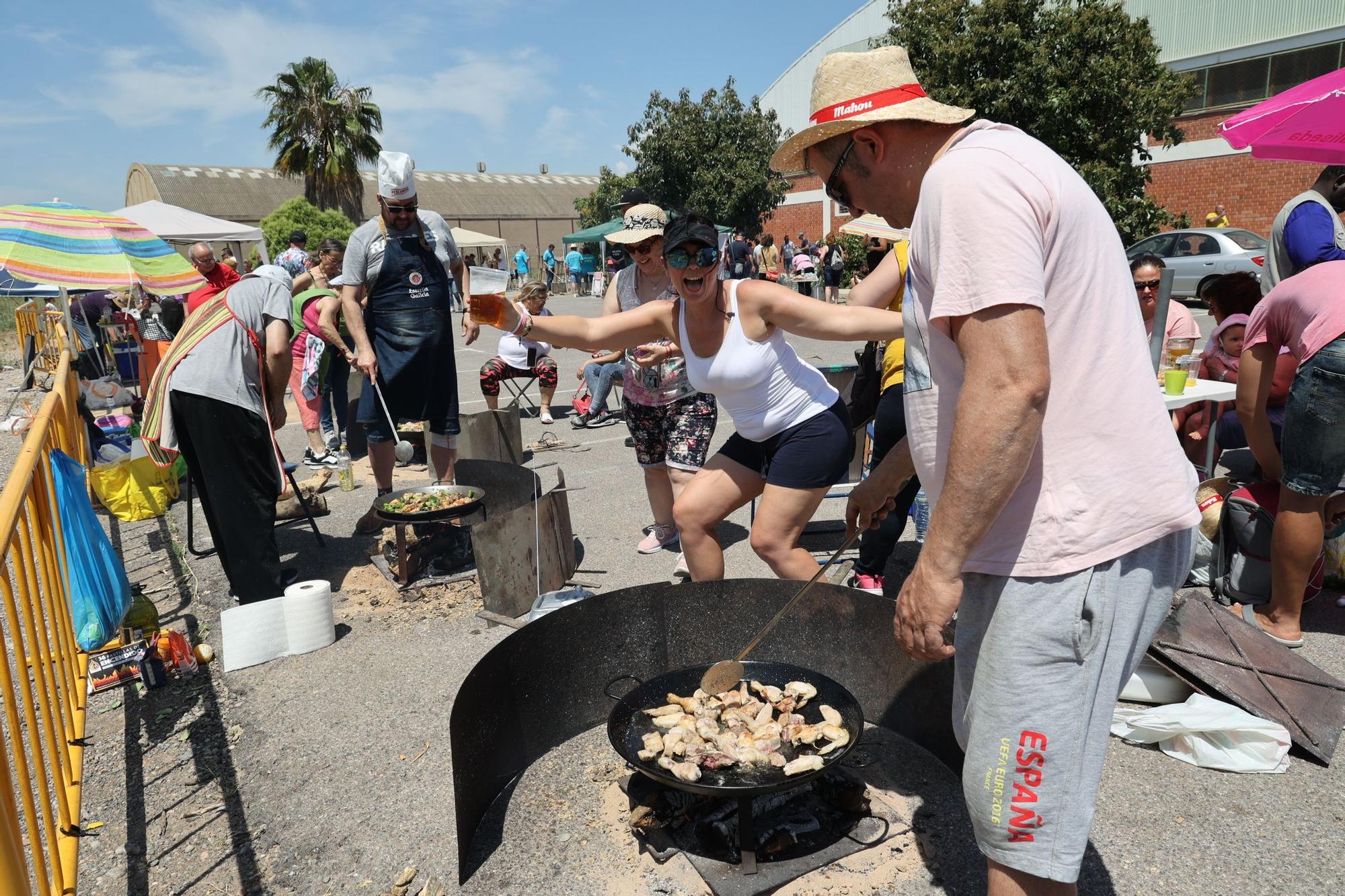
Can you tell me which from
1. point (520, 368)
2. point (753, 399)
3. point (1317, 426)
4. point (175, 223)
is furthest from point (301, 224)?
point (1317, 426)

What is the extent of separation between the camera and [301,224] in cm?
3222

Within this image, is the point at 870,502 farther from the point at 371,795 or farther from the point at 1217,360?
the point at 1217,360

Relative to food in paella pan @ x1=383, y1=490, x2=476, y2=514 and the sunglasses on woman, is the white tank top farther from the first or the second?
food in paella pan @ x1=383, y1=490, x2=476, y2=514

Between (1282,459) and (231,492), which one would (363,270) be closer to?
(231,492)

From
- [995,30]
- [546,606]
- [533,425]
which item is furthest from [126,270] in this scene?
[995,30]

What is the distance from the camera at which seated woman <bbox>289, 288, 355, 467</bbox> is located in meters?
7.66

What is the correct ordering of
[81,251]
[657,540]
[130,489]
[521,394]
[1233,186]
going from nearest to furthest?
[657,540] < [130,489] < [81,251] < [521,394] < [1233,186]

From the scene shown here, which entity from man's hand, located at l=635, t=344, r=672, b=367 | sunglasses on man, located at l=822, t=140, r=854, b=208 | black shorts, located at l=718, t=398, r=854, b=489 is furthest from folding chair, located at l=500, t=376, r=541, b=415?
sunglasses on man, located at l=822, t=140, r=854, b=208

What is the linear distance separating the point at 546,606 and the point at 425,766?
1241 millimetres

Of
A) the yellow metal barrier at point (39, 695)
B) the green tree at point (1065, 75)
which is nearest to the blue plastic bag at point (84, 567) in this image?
the yellow metal barrier at point (39, 695)

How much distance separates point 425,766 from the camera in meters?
3.24

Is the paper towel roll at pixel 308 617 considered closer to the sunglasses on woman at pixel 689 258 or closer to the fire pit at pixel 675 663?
the fire pit at pixel 675 663

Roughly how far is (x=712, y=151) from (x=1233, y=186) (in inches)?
611

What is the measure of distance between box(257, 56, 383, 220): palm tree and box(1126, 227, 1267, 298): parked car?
3184 cm
